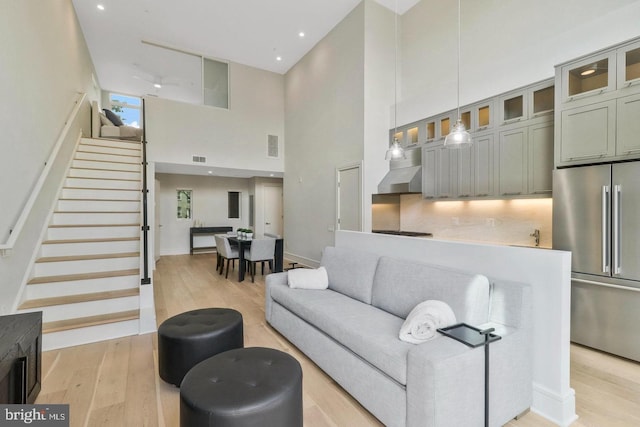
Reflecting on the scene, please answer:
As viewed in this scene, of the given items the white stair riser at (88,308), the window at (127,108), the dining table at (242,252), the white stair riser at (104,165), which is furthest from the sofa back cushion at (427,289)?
the window at (127,108)

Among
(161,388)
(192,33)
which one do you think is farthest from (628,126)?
(192,33)

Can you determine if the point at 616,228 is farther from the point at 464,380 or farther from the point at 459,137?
the point at 464,380

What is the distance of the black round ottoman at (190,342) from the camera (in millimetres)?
2180

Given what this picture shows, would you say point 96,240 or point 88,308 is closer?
point 88,308

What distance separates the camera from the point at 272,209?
30.9 feet

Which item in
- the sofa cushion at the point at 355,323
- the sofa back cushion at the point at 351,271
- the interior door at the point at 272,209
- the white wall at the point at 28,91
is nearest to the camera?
the sofa cushion at the point at 355,323

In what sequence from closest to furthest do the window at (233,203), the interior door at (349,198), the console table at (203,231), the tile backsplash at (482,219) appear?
the tile backsplash at (482,219) < the interior door at (349,198) < the console table at (203,231) < the window at (233,203)

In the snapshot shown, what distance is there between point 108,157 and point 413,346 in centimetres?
668

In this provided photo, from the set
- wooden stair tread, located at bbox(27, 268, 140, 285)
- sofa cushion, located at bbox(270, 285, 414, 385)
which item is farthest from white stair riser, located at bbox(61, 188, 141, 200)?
sofa cushion, located at bbox(270, 285, 414, 385)

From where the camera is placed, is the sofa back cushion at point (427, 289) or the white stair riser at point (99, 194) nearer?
the sofa back cushion at point (427, 289)

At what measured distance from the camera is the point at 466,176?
4.41 m

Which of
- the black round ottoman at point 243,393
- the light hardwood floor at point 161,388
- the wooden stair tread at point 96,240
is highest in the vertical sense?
the wooden stair tread at point 96,240

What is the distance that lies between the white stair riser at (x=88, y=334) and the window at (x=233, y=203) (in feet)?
21.8

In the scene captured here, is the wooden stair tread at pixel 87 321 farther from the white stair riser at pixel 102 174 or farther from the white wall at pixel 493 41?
the white wall at pixel 493 41
